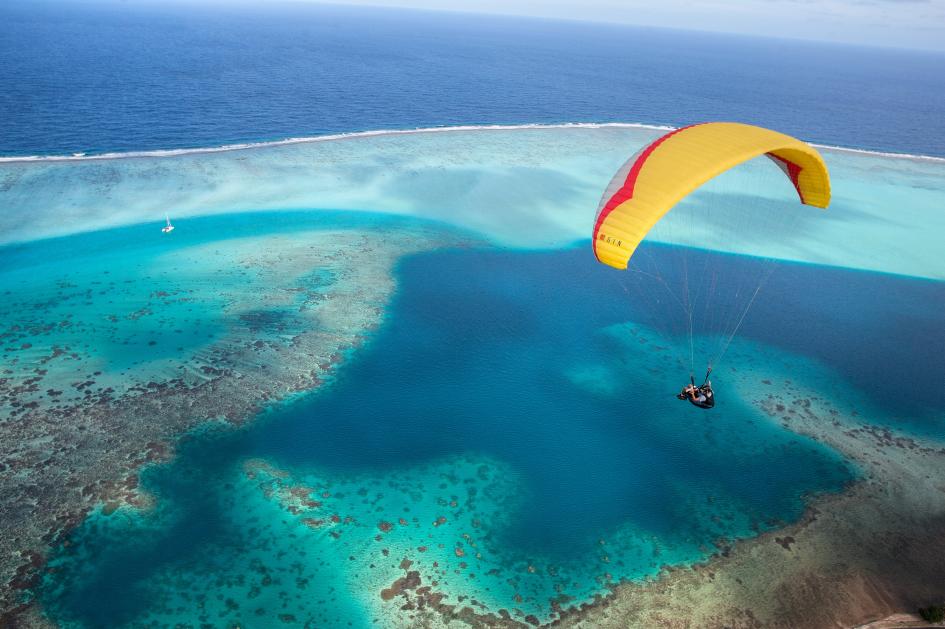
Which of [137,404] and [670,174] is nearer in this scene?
[670,174]

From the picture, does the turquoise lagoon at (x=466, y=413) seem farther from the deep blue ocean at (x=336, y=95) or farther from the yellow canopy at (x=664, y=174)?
the deep blue ocean at (x=336, y=95)

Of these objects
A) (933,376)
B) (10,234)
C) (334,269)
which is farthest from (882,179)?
(10,234)

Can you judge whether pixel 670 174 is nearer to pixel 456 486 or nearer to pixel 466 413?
pixel 466 413

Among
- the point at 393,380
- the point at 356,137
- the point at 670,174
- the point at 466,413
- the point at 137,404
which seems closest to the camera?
the point at 670,174

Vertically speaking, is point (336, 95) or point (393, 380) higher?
point (336, 95)

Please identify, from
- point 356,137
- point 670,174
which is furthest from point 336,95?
point 670,174

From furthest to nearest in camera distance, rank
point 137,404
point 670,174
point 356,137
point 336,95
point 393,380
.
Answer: point 336,95 → point 356,137 → point 393,380 → point 137,404 → point 670,174

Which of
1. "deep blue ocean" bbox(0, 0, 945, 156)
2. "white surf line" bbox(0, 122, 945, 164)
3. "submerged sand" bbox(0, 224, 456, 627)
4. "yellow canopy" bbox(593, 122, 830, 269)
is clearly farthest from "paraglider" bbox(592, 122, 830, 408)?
"deep blue ocean" bbox(0, 0, 945, 156)
